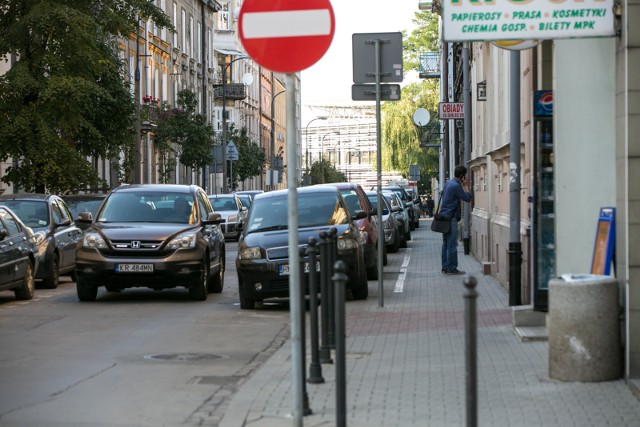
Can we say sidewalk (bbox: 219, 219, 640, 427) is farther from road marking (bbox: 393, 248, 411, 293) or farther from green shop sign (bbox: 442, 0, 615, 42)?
road marking (bbox: 393, 248, 411, 293)

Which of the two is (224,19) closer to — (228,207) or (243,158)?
(243,158)

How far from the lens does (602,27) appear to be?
9.72m

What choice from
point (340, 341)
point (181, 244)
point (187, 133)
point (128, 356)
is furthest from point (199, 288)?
point (187, 133)

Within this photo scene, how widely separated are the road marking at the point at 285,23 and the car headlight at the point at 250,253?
9.86 meters

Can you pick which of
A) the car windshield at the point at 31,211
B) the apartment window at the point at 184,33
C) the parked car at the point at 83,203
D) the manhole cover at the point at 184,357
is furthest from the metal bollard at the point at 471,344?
the apartment window at the point at 184,33

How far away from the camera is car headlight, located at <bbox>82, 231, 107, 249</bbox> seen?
18.5 meters

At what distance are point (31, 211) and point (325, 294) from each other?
12.5m

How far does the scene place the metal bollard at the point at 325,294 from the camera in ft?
35.7

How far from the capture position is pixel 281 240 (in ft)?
57.7

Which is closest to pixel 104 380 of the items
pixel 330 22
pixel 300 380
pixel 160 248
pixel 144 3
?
pixel 300 380

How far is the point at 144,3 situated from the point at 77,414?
99.7ft

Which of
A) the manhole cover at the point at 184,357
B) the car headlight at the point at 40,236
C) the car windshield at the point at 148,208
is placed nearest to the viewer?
the manhole cover at the point at 184,357

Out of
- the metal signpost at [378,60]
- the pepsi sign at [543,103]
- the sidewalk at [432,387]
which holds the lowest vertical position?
the sidewalk at [432,387]

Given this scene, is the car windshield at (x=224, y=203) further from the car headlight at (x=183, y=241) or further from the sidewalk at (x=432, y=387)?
the sidewalk at (x=432, y=387)
